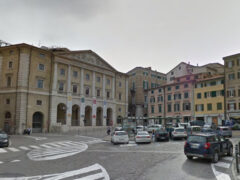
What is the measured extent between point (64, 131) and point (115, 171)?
117ft

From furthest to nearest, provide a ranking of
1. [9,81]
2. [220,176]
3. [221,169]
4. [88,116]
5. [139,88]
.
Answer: [139,88], [88,116], [9,81], [221,169], [220,176]

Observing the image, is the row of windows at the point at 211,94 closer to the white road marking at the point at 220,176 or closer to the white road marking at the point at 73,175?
the white road marking at the point at 220,176

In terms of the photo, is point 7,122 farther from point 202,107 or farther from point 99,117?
point 202,107

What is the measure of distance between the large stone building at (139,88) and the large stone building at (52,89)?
42.0 feet

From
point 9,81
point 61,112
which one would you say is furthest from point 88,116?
point 9,81

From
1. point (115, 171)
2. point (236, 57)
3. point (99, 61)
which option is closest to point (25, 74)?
point (99, 61)

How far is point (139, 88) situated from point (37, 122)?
3594cm

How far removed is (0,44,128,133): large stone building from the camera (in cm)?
4341

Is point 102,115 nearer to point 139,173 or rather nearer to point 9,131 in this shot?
point 9,131

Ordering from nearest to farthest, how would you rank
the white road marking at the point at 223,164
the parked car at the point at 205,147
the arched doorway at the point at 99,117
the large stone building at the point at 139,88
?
1. the white road marking at the point at 223,164
2. the parked car at the point at 205,147
3. the arched doorway at the point at 99,117
4. the large stone building at the point at 139,88

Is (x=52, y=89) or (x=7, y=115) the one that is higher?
(x=52, y=89)

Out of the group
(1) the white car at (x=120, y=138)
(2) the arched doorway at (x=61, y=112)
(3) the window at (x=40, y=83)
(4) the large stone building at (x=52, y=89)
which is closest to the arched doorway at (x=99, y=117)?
(4) the large stone building at (x=52, y=89)

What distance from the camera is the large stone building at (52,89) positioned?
43406 millimetres

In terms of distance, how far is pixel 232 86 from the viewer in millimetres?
46250
